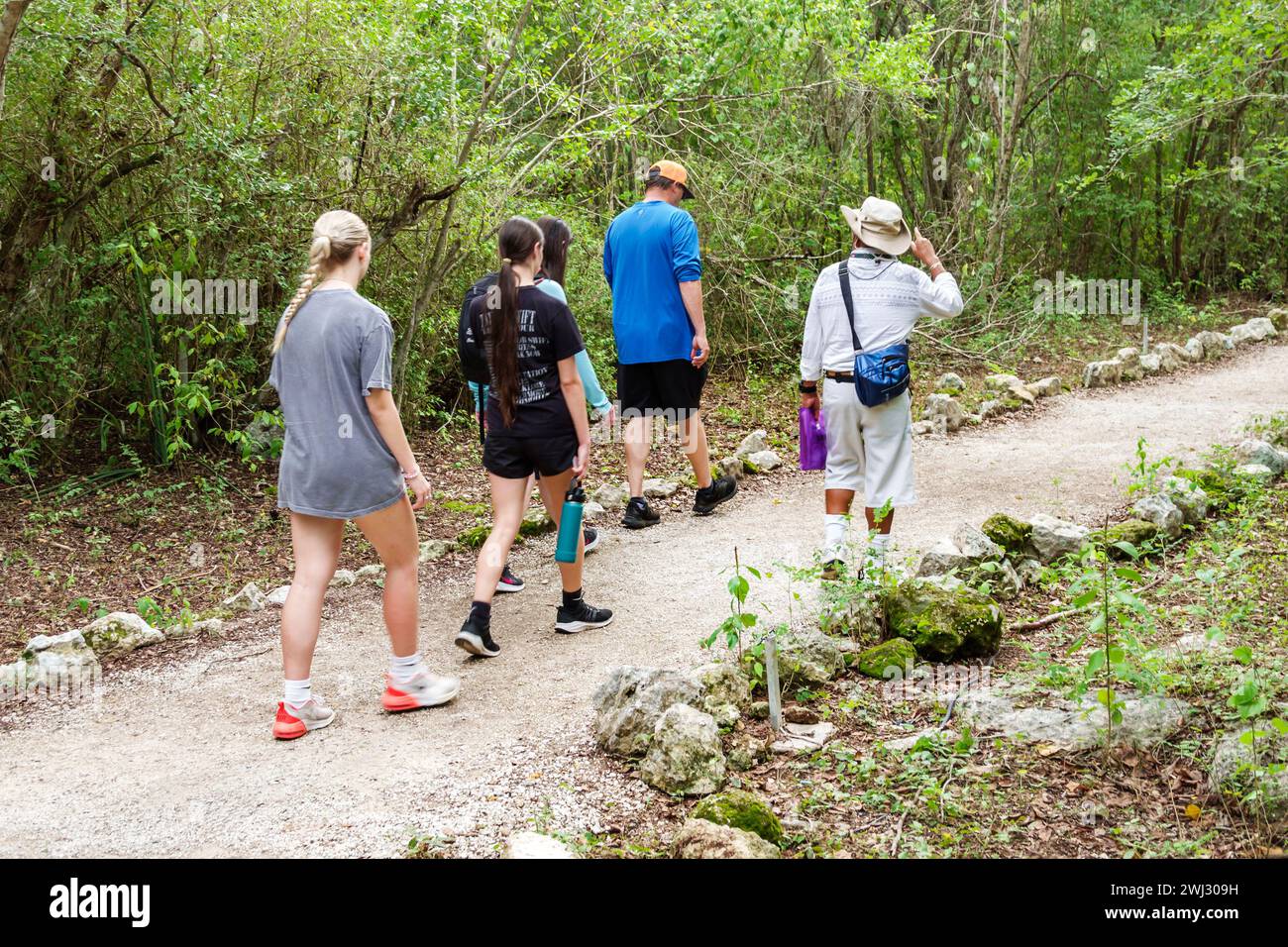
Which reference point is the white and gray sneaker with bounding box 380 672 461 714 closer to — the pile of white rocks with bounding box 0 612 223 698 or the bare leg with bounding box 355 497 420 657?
the bare leg with bounding box 355 497 420 657

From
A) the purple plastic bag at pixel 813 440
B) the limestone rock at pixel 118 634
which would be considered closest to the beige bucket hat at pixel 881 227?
the purple plastic bag at pixel 813 440

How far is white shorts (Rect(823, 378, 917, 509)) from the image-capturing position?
4.85m

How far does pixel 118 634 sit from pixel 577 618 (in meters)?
2.21

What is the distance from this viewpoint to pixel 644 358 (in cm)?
620

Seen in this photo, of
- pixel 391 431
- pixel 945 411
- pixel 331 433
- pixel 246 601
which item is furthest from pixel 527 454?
pixel 945 411

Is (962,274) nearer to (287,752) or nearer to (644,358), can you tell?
(644,358)

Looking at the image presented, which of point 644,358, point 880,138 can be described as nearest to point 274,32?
point 644,358

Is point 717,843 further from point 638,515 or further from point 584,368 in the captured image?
point 638,515

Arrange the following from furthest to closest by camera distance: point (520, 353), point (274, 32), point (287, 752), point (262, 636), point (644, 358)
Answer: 1. point (274, 32)
2. point (644, 358)
3. point (262, 636)
4. point (520, 353)
5. point (287, 752)

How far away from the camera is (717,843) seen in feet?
9.40

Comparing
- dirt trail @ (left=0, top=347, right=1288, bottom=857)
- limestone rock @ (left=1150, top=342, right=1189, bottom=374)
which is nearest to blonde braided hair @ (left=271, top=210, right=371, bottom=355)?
dirt trail @ (left=0, top=347, right=1288, bottom=857)

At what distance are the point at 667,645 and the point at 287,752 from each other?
1667 millimetres

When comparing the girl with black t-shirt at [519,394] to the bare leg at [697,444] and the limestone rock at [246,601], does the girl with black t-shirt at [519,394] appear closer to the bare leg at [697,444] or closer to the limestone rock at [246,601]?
the limestone rock at [246,601]

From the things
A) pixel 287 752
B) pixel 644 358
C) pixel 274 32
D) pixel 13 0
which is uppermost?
pixel 274 32
